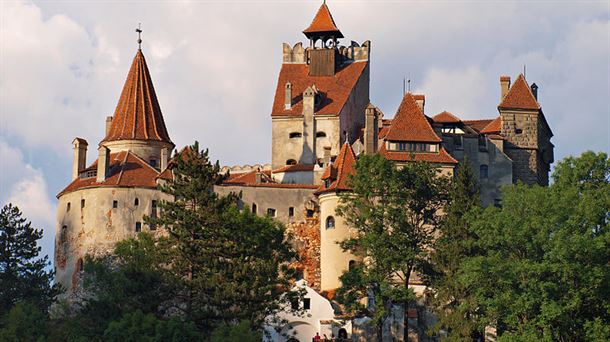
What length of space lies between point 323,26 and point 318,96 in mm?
6945

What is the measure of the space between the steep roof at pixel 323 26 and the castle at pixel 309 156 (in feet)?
8.86

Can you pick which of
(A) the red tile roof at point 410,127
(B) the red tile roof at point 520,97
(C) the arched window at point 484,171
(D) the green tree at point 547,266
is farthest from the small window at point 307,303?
(B) the red tile roof at point 520,97

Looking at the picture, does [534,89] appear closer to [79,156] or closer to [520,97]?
[520,97]

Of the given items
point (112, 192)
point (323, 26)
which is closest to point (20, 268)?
point (112, 192)

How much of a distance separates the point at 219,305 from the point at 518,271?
45.7 feet

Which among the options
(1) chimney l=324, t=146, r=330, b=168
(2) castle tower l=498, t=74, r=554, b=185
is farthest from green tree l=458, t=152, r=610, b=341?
(1) chimney l=324, t=146, r=330, b=168

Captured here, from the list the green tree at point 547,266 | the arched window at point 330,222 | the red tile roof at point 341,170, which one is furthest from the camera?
the red tile roof at point 341,170

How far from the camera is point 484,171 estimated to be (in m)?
93.2

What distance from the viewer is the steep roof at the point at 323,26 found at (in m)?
105

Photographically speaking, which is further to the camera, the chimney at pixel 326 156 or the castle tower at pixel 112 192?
the chimney at pixel 326 156

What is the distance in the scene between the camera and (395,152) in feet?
295

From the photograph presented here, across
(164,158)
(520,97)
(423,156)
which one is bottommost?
(423,156)

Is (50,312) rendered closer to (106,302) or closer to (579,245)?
Result: (106,302)

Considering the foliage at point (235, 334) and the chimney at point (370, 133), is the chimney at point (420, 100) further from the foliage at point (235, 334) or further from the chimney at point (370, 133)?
the foliage at point (235, 334)
